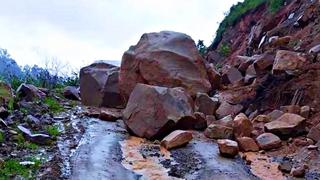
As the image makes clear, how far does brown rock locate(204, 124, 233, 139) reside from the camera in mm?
12625

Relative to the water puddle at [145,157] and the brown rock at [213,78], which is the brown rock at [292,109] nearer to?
the water puddle at [145,157]

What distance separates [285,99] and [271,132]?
8.08 ft

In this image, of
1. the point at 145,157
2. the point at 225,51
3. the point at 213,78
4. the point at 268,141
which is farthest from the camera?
the point at 225,51

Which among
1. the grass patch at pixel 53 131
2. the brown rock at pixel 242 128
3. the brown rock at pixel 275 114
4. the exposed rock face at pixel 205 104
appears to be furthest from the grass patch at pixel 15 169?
the exposed rock face at pixel 205 104

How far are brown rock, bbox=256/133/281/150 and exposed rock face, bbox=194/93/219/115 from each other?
3778 millimetres

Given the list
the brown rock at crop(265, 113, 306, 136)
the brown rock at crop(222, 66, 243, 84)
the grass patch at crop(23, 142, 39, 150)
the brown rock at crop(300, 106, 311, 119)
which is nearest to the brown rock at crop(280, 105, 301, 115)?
the brown rock at crop(300, 106, 311, 119)

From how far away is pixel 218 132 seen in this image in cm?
1296

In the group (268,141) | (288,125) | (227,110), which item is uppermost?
(288,125)

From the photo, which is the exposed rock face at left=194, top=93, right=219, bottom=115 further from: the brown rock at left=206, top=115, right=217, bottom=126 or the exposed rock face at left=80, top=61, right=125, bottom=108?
the exposed rock face at left=80, top=61, right=125, bottom=108

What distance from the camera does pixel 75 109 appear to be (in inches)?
707

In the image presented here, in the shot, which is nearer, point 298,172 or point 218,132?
point 298,172

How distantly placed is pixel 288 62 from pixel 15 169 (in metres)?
9.22

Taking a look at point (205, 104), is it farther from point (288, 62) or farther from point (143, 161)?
point (143, 161)

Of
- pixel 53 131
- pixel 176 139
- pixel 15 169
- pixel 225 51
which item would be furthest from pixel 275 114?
pixel 225 51
